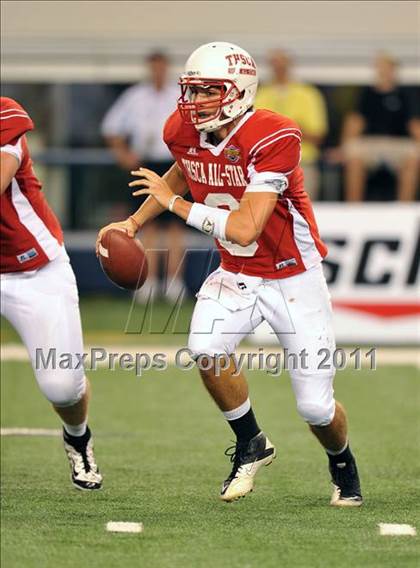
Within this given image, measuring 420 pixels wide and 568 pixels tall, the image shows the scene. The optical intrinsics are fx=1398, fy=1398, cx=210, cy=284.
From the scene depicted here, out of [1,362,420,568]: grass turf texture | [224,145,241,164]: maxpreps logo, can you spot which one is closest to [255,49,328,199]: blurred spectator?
[1,362,420,568]: grass turf texture

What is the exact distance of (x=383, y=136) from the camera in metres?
10.9

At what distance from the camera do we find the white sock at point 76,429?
206 inches

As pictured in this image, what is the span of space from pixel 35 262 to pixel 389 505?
154cm

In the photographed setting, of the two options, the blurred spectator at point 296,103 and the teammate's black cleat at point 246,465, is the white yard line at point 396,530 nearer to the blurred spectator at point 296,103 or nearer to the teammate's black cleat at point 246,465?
the teammate's black cleat at point 246,465

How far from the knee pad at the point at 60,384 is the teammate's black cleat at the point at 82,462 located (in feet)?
0.98

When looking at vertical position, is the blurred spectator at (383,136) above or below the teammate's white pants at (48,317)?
below

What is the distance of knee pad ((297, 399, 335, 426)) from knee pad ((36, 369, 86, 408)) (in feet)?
2.62

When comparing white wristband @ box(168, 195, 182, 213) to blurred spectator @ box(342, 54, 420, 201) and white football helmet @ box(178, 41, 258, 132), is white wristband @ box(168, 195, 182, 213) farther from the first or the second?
blurred spectator @ box(342, 54, 420, 201)

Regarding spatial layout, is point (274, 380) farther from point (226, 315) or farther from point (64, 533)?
point (64, 533)

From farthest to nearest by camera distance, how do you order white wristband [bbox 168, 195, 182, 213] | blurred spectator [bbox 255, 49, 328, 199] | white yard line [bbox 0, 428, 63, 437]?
blurred spectator [bbox 255, 49, 328, 199]
white yard line [bbox 0, 428, 63, 437]
white wristband [bbox 168, 195, 182, 213]

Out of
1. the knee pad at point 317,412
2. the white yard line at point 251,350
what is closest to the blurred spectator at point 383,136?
the white yard line at point 251,350

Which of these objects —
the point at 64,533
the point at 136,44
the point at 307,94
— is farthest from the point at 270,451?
the point at 136,44

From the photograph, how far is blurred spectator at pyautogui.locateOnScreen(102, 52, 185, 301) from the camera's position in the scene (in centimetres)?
Result: 1077

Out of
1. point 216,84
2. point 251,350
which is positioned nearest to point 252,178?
point 216,84
